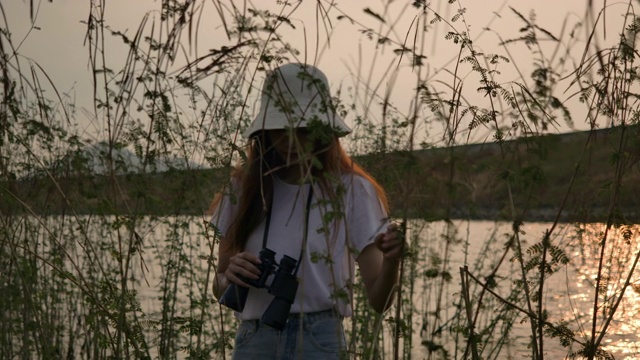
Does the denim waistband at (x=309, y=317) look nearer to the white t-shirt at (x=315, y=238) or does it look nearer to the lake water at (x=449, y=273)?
the white t-shirt at (x=315, y=238)

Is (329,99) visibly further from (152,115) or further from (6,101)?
(6,101)

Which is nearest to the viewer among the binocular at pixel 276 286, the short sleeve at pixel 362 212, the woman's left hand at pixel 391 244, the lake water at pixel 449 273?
the woman's left hand at pixel 391 244

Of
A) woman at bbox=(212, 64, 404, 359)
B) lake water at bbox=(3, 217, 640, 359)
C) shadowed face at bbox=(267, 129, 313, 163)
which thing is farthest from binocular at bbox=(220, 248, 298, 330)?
A: shadowed face at bbox=(267, 129, 313, 163)

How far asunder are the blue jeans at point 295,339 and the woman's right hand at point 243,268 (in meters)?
0.15

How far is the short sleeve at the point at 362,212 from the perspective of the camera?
222 centimetres

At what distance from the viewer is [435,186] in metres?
1.87

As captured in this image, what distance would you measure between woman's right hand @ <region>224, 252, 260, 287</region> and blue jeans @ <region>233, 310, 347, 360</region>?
5.7 inches

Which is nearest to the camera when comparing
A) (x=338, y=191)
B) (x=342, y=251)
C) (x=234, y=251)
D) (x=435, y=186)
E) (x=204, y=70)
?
(x=338, y=191)

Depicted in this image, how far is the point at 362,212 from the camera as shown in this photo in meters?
2.24

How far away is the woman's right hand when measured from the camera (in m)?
2.10

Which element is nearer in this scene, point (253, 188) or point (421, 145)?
point (421, 145)

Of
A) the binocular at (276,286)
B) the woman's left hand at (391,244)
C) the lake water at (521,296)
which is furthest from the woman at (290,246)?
the lake water at (521,296)

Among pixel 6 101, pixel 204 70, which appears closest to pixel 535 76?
pixel 204 70

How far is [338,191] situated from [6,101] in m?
1.26
